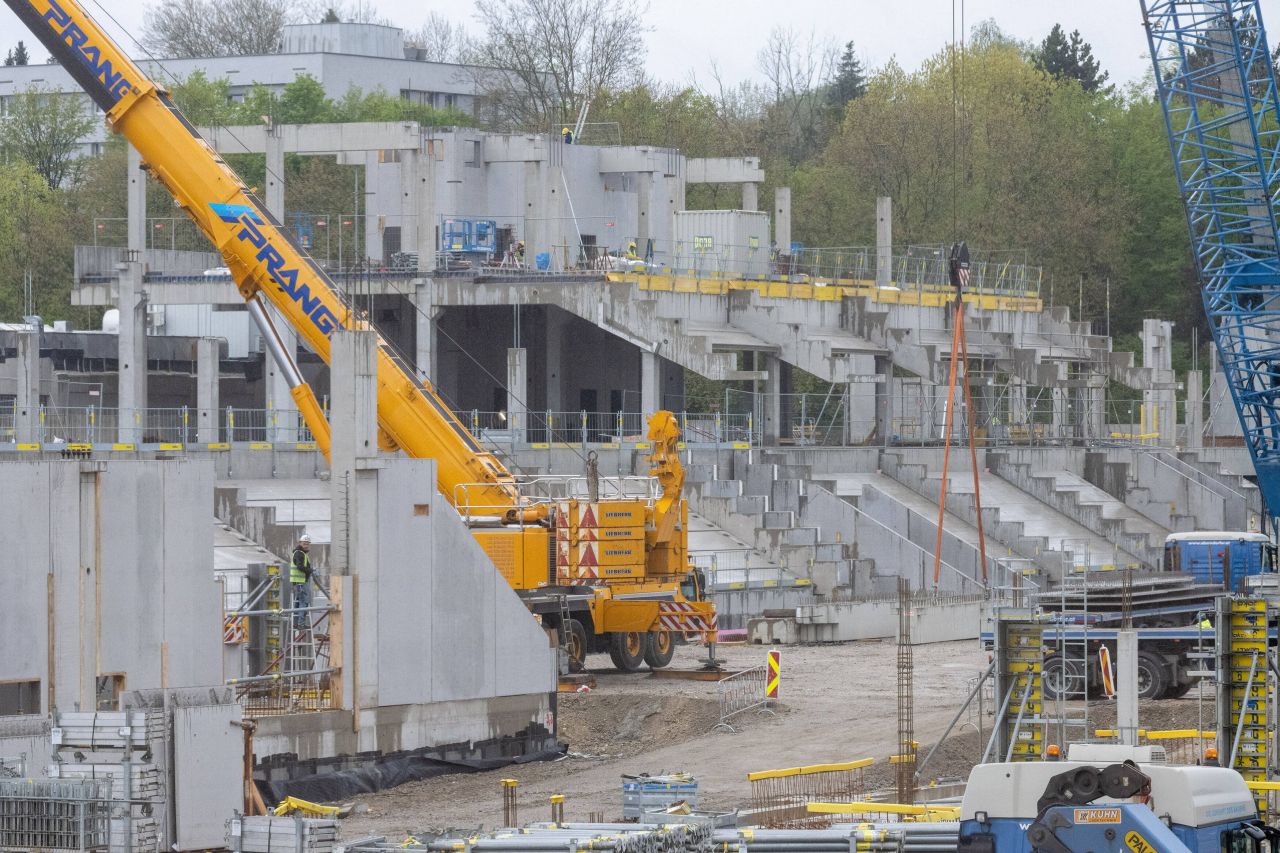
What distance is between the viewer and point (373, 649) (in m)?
21.5

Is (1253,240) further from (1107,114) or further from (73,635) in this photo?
(1107,114)

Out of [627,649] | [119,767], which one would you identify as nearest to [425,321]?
[627,649]

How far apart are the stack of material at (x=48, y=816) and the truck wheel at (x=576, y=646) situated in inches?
494

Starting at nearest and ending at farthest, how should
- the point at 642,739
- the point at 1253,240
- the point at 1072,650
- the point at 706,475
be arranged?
the point at 642,739 → the point at 1072,650 → the point at 706,475 → the point at 1253,240

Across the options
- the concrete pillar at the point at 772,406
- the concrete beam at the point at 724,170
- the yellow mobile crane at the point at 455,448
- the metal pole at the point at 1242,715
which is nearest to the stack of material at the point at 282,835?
the metal pole at the point at 1242,715

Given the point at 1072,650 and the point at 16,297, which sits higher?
the point at 16,297

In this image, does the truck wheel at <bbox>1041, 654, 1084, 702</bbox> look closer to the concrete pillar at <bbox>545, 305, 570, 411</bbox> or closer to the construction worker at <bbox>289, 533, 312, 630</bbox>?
the construction worker at <bbox>289, 533, 312, 630</bbox>

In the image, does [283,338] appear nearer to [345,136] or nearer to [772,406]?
[345,136]

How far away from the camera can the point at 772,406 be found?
47906mm

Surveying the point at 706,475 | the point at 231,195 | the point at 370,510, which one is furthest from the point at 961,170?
the point at 370,510

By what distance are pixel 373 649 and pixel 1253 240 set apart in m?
29.0

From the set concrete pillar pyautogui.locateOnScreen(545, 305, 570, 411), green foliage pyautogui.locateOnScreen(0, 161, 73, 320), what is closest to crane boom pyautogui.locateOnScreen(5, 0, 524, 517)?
concrete pillar pyautogui.locateOnScreen(545, 305, 570, 411)

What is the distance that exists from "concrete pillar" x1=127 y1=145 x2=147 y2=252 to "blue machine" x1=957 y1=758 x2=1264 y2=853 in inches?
1455

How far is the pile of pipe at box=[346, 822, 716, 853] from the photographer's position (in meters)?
13.8
